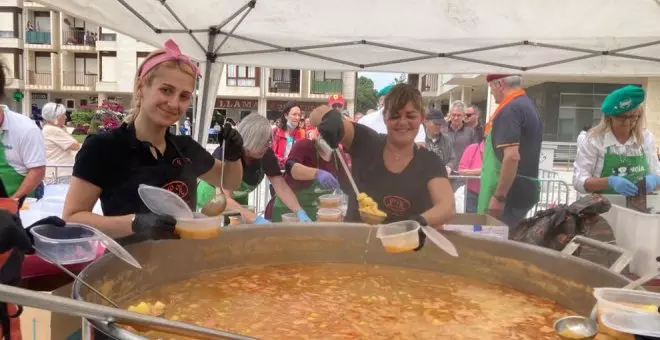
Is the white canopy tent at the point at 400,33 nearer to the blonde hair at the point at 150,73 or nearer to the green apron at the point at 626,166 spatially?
the green apron at the point at 626,166

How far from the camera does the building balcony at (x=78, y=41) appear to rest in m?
29.8

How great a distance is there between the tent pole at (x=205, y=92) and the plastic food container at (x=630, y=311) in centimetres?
320

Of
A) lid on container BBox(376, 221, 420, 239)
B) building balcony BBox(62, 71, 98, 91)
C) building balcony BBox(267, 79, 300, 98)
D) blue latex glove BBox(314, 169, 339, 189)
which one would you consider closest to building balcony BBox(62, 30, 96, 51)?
building balcony BBox(62, 71, 98, 91)

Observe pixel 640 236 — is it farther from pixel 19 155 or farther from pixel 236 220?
pixel 19 155

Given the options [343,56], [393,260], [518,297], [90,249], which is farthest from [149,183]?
[343,56]

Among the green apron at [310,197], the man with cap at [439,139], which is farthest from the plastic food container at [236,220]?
the man with cap at [439,139]

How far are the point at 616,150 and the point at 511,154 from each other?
0.65 meters

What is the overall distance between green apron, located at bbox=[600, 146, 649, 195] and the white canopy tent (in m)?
0.85

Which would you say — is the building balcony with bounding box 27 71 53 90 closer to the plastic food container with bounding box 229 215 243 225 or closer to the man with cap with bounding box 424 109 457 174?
the man with cap with bounding box 424 109 457 174

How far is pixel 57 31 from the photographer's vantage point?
97.6 feet

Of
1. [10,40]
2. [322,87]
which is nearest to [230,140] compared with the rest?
[322,87]

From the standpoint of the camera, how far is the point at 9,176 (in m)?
3.55

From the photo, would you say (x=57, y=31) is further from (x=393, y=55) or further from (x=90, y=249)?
(x=90, y=249)

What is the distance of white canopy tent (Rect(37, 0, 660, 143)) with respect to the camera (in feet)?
10.5
